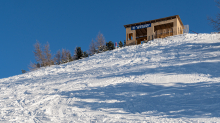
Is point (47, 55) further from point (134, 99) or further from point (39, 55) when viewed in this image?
point (134, 99)

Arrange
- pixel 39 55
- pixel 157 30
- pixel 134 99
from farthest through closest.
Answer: pixel 39 55, pixel 157 30, pixel 134 99

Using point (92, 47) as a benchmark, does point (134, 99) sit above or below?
below

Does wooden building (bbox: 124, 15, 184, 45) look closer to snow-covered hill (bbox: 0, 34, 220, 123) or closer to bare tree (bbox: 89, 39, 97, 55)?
snow-covered hill (bbox: 0, 34, 220, 123)

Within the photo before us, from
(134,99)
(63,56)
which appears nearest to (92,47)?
(63,56)

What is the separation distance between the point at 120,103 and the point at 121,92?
1.13m

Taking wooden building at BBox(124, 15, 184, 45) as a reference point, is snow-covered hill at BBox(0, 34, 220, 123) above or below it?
below

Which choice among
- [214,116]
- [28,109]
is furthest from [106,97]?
[214,116]

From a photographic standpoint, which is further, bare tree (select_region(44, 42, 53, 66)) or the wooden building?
bare tree (select_region(44, 42, 53, 66))

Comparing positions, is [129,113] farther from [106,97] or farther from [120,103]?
[106,97]

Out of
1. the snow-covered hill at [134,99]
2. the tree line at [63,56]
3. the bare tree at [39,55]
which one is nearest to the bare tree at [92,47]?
the tree line at [63,56]

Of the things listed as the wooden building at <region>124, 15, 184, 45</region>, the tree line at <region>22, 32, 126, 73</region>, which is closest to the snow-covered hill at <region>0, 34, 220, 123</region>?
the wooden building at <region>124, 15, 184, 45</region>

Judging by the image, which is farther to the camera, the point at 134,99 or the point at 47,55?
the point at 47,55

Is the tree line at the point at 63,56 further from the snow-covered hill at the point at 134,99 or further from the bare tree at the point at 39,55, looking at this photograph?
the snow-covered hill at the point at 134,99

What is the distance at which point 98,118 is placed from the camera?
5.41 metres
